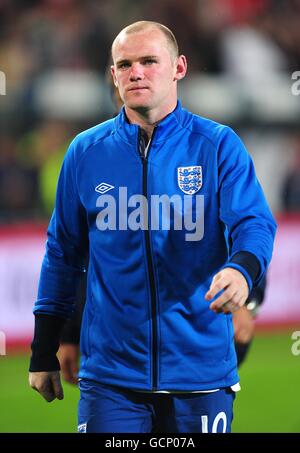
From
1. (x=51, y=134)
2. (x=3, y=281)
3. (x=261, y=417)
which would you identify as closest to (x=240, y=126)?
(x=51, y=134)

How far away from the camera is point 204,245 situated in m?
2.91

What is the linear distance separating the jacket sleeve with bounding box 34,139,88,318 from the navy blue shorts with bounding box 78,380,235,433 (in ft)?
1.11

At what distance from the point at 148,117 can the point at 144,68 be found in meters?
0.16

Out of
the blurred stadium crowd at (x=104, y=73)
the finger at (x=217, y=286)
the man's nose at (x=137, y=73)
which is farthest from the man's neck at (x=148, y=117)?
the blurred stadium crowd at (x=104, y=73)

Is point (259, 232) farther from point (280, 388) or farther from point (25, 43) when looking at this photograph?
point (25, 43)

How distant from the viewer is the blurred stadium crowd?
8.74 m

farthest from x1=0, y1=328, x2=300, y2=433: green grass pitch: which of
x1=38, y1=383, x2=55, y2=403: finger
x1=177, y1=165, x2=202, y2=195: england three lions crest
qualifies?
x1=177, y1=165, x2=202, y2=195: england three lions crest

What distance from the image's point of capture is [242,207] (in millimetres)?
2850

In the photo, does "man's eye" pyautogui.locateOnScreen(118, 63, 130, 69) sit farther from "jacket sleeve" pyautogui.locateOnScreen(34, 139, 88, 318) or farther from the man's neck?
"jacket sleeve" pyautogui.locateOnScreen(34, 139, 88, 318)

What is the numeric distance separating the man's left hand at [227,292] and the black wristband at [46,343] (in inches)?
30.2

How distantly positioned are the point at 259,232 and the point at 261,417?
340 cm

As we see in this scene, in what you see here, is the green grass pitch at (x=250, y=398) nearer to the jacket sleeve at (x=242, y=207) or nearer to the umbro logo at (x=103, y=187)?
the umbro logo at (x=103, y=187)

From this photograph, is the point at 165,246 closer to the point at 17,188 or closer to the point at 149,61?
the point at 149,61

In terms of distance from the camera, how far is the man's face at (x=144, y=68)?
115 inches
